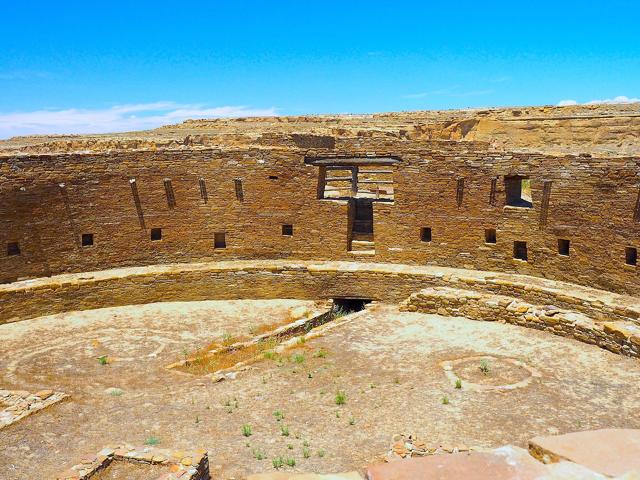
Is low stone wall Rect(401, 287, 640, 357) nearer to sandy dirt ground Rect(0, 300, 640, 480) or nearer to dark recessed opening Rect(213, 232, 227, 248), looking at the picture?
sandy dirt ground Rect(0, 300, 640, 480)

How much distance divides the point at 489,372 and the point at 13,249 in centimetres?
1523

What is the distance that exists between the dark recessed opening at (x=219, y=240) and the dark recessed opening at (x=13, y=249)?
21.0 ft

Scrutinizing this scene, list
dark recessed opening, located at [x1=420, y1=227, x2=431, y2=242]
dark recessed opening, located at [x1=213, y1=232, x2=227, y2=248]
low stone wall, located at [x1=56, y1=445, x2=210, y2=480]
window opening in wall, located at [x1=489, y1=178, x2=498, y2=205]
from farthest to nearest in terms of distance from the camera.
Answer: dark recessed opening, located at [x1=213, y1=232, x2=227, y2=248] < dark recessed opening, located at [x1=420, y1=227, x2=431, y2=242] < window opening in wall, located at [x1=489, y1=178, x2=498, y2=205] < low stone wall, located at [x1=56, y1=445, x2=210, y2=480]

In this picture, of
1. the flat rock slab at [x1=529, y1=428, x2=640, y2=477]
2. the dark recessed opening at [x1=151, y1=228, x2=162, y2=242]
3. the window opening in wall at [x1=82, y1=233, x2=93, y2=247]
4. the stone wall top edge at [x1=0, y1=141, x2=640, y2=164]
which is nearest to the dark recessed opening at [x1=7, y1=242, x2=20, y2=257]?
the window opening in wall at [x1=82, y1=233, x2=93, y2=247]

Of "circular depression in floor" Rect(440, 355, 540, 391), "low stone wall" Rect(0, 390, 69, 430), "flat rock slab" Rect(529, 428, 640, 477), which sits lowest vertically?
"low stone wall" Rect(0, 390, 69, 430)

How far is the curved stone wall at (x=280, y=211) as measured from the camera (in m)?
17.0

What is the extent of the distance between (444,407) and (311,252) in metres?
9.84

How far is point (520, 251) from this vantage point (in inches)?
714

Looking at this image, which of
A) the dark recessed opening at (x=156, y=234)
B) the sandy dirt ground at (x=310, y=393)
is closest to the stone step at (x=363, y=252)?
the sandy dirt ground at (x=310, y=393)

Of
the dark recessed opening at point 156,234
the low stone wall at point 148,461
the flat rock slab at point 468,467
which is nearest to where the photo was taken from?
the flat rock slab at point 468,467

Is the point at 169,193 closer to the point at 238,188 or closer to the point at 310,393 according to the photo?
the point at 238,188

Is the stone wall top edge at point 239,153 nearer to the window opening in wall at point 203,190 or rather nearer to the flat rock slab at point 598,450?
the window opening in wall at point 203,190

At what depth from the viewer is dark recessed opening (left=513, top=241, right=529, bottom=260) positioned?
17953 mm

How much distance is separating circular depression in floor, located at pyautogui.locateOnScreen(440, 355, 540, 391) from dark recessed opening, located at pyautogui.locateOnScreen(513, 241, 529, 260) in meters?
5.62
